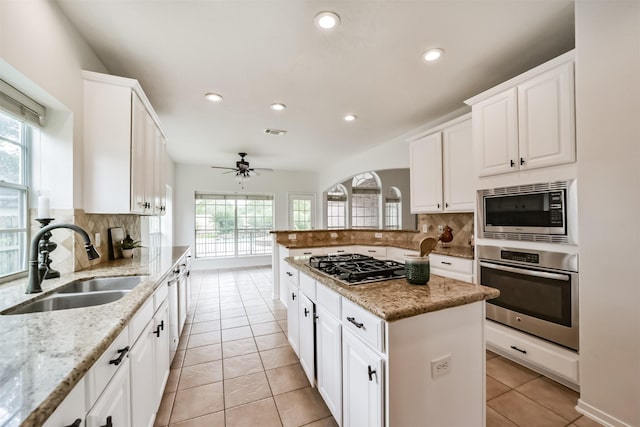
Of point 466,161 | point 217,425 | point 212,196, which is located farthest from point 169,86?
point 212,196

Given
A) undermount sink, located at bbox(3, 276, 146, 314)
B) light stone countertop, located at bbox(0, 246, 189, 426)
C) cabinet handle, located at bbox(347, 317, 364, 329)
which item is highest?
light stone countertop, located at bbox(0, 246, 189, 426)

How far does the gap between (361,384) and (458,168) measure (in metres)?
2.53

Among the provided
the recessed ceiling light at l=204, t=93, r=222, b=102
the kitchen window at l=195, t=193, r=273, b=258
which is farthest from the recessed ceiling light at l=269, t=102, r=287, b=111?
the kitchen window at l=195, t=193, r=273, b=258

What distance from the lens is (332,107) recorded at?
3158mm

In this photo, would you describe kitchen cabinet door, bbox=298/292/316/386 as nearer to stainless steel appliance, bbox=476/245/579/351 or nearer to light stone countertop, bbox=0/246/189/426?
light stone countertop, bbox=0/246/189/426

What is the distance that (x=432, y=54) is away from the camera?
6.93 ft

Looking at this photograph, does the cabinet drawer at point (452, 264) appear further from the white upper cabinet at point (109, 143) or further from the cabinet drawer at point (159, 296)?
the white upper cabinet at point (109, 143)

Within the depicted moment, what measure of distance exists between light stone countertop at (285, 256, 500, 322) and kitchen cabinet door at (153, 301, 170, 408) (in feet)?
3.67

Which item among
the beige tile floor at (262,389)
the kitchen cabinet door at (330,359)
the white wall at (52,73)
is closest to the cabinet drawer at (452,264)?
the beige tile floor at (262,389)

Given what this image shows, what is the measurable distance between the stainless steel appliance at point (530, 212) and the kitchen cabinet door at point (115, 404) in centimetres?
269

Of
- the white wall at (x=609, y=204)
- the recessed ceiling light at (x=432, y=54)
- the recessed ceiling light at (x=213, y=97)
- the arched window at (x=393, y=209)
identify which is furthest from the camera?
the arched window at (x=393, y=209)

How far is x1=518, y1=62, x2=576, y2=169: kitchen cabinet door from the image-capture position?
180 centimetres

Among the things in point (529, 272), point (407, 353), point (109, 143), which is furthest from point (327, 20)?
point (529, 272)

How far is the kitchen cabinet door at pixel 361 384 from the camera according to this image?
1.13 metres
